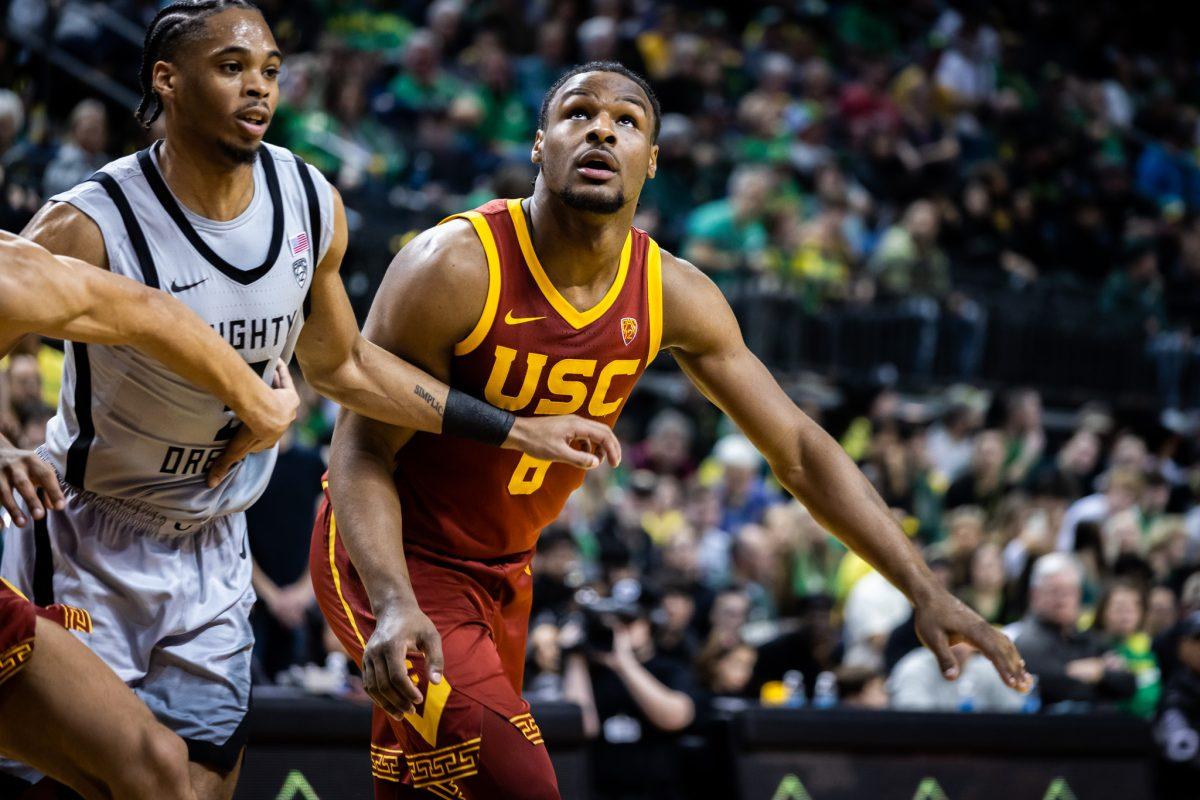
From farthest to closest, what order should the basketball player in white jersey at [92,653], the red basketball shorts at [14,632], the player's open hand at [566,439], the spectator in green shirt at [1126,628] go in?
the spectator in green shirt at [1126,628]
the player's open hand at [566,439]
the red basketball shorts at [14,632]
the basketball player in white jersey at [92,653]

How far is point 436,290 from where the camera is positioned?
4.17 meters

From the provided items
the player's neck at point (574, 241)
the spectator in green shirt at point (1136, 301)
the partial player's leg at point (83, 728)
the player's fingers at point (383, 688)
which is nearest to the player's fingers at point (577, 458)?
the player's neck at point (574, 241)

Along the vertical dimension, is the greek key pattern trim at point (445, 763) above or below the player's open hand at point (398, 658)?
below

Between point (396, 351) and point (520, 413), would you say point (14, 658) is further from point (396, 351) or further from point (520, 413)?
point (520, 413)

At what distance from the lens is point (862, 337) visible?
1172 cm

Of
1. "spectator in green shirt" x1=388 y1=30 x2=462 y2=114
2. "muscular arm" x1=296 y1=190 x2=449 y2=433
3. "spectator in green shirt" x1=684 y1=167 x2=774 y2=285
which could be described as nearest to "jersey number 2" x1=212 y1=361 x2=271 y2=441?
"muscular arm" x1=296 y1=190 x2=449 y2=433

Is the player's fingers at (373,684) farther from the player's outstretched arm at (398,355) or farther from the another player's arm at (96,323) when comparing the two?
the another player's arm at (96,323)

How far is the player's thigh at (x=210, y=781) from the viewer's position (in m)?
4.12

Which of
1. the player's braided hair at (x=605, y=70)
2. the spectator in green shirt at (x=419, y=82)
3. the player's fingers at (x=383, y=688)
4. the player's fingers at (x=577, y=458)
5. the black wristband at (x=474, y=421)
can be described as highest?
the spectator in green shirt at (x=419, y=82)

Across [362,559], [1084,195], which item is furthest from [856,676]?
[1084,195]

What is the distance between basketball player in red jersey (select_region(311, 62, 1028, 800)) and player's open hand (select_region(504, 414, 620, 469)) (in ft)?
0.80

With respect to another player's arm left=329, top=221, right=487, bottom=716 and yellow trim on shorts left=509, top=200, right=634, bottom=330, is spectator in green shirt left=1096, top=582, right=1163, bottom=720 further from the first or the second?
another player's arm left=329, top=221, right=487, bottom=716

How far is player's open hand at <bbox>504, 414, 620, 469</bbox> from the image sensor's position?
156 inches

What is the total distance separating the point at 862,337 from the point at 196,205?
827 cm
